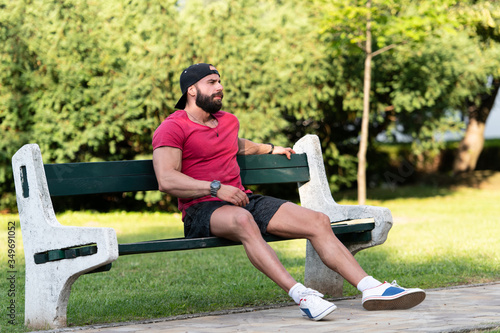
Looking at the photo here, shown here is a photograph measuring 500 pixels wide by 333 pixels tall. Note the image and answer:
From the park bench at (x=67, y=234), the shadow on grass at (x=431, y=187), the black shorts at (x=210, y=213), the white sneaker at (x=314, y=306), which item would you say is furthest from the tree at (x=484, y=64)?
the white sneaker at (x=314, y=306)

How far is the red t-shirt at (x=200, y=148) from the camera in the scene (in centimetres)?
423

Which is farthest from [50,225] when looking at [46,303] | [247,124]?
[247,124]

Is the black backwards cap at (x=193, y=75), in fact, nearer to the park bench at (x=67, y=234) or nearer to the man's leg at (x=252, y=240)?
the park bench at (x=67, y=234)

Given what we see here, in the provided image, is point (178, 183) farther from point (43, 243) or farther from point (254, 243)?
point (43, 243)

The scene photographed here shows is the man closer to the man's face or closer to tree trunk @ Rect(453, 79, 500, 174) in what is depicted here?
the man's face

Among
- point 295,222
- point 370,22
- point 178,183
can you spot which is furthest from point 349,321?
point 370,22

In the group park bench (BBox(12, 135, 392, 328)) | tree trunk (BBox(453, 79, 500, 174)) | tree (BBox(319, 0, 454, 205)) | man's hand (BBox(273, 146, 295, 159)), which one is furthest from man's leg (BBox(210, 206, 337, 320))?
tree trunk (BBox(453, 79, 500, 174))

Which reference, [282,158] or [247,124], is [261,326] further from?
[247,124]

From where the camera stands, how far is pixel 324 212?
16.4 feet

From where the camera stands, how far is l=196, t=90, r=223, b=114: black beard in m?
4.45

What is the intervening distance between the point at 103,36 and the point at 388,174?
1147 cm

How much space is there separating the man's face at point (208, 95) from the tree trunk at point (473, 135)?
18.0 meters

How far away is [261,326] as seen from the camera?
12.1 feet

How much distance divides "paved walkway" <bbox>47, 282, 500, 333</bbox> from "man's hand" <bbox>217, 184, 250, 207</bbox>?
2.24 feet
